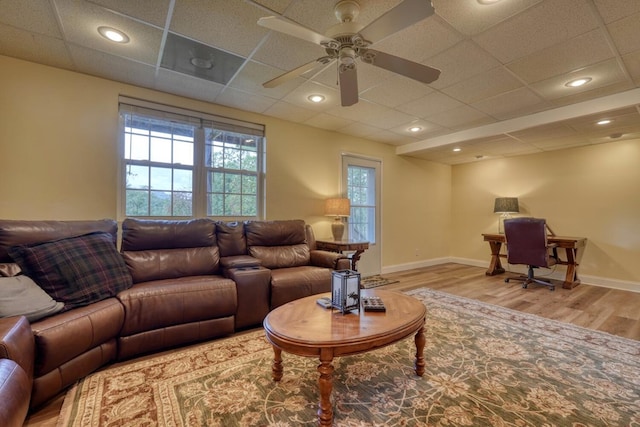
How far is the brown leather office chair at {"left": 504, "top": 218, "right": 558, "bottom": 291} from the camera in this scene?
13.5ft

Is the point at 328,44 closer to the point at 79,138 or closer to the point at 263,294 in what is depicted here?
the point at 263,294

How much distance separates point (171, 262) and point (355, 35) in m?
2.45

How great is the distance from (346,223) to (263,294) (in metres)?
2.41

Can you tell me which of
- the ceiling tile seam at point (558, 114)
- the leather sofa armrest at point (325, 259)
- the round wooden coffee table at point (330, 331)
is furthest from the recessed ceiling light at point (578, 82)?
the leather sofa armrest at point (325, 259)

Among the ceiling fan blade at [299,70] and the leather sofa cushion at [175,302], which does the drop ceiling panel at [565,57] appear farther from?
the leather sofa cushion at [175,302]

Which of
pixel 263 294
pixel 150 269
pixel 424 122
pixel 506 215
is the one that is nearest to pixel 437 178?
pixel 506 215

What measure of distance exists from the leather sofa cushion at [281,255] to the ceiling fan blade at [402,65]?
7.19ft

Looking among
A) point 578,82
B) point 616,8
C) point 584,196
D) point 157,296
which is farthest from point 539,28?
point 584,196

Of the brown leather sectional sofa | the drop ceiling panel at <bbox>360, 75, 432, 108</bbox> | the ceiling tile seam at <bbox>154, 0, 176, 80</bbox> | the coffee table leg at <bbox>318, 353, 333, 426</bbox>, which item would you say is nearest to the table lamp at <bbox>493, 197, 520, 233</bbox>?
the drop ceiling panel at <bbox>360, 75, 432, 108</bbox>

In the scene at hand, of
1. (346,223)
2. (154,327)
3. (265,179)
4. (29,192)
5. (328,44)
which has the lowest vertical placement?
(154,327)

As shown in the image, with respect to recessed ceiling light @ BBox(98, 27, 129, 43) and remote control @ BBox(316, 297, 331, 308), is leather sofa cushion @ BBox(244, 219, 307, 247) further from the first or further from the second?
recessed ceiling light @ BBox(98, 27, 129, 43)

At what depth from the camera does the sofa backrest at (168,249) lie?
254 centimetres

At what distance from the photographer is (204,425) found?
1.43 m

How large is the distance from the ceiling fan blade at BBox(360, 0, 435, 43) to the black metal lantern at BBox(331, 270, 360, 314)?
147cm
